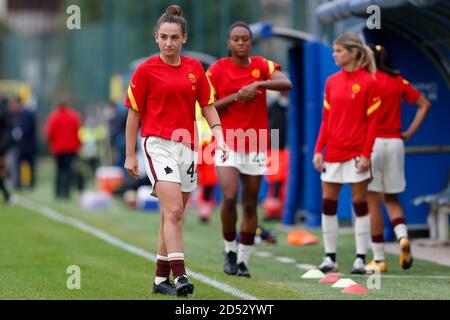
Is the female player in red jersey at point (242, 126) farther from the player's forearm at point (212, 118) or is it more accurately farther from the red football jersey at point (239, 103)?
the player's forearm at point (212, 118)

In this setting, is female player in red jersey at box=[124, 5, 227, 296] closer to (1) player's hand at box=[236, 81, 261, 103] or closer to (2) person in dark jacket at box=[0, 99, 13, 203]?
(1) player's hand at box=[236, 81, 261, 103]

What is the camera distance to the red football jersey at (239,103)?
11.5 metres

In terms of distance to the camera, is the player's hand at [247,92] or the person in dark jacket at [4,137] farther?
the person in dark jacket at [4,137]

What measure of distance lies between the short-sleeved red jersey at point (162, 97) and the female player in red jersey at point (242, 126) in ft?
5.51

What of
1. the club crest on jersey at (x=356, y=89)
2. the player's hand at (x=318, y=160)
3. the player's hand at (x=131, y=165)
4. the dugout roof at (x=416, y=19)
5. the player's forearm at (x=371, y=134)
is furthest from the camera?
the dugout roof at (x=416, y=19)

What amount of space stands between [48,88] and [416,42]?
4317 centimetres

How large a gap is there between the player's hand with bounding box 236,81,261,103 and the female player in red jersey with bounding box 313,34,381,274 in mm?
865

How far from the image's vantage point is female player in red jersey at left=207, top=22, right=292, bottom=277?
1145cm

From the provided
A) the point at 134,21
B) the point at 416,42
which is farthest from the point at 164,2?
the point at 416,42

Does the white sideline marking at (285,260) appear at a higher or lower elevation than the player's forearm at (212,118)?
lower

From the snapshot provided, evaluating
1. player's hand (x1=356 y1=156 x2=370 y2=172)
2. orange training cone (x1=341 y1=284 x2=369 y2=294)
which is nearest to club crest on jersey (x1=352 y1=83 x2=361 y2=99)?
player's hand (x1=356 y1=156 x2=370 y2=172)

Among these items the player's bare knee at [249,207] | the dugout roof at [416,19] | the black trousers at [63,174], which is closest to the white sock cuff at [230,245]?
the player's bare knee at [249,207]

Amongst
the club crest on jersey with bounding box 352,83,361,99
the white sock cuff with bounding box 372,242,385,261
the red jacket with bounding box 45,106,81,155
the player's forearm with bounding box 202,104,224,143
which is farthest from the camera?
the red jacket with bounding box 45,106,81,155
